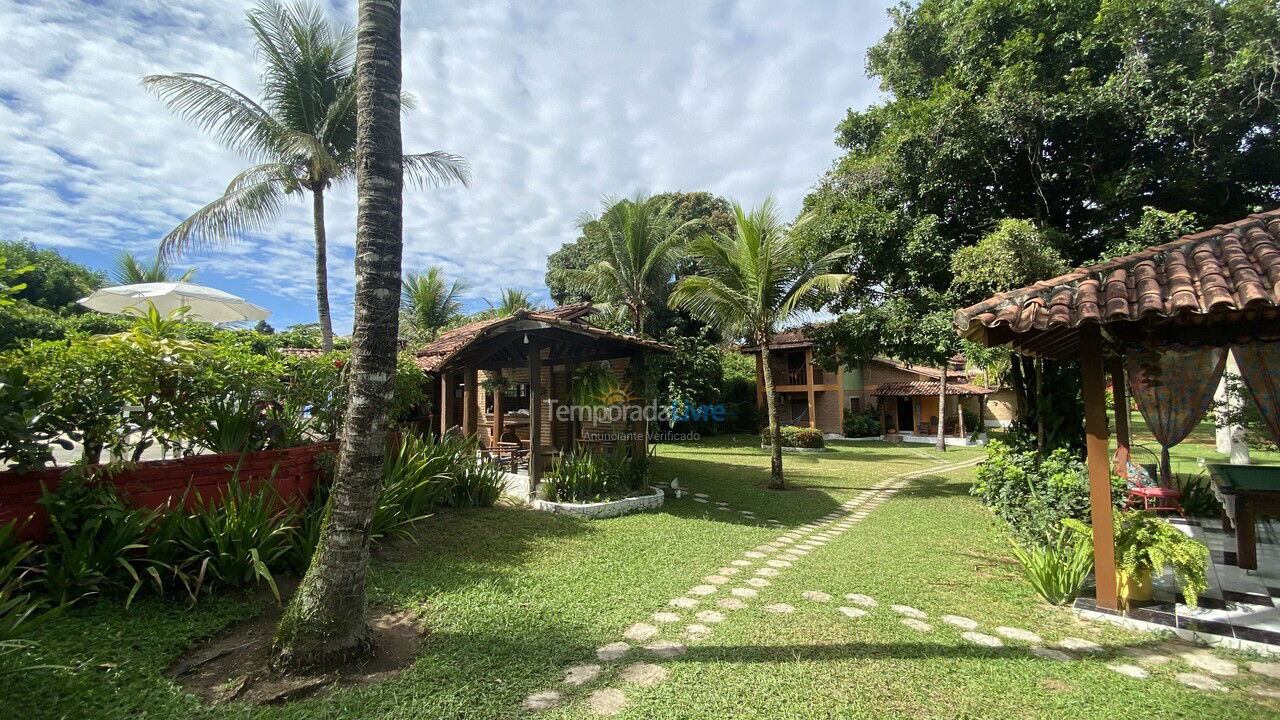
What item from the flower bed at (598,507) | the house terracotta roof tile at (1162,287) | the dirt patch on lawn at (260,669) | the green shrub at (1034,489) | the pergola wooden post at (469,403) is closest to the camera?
the dirt patch on lawn at (260,669)

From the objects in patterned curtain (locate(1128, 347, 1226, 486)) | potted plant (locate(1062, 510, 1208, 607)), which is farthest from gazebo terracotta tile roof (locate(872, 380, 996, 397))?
potted plant (locate(1062, 510, 1208, 607))

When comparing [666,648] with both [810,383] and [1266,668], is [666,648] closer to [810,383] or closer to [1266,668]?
[1266,668]

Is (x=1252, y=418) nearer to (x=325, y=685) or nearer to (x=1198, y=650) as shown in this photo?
(x=1198, y=650)

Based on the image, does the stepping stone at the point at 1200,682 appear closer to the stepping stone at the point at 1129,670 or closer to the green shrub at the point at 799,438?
the stepping stone at the point at 1129,670

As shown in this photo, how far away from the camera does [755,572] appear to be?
549cm

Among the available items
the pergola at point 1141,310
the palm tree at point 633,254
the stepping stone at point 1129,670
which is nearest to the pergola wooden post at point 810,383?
the palm tree at point 633,254

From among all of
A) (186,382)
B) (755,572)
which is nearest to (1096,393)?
(755,572)

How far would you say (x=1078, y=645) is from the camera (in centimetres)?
375

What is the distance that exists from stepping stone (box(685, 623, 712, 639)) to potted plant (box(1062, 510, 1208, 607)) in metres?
3.37

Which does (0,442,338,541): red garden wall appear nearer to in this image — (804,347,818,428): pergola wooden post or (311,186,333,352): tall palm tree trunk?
(311,186,333,352): tall palm tree trunk

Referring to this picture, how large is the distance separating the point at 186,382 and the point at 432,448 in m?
2.78

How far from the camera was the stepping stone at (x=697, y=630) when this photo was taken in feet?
12.6

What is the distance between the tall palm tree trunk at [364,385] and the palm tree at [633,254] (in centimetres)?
1485

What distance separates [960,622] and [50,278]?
32.3m
